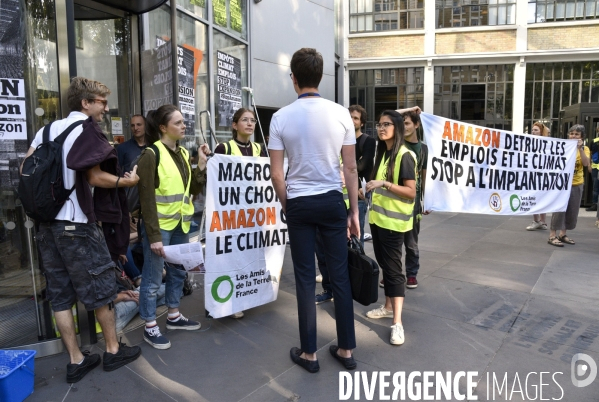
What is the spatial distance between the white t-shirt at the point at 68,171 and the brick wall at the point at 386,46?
20.3 m

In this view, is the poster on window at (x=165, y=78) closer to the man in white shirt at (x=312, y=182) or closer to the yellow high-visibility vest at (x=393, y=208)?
the man in white shirt at (x=312, y=182)

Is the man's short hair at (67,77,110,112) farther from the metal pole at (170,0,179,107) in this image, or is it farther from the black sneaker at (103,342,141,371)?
the metal pole at (170,0,179,107)

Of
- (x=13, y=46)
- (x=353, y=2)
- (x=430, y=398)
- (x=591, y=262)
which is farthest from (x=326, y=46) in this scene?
(x=430, y=398)

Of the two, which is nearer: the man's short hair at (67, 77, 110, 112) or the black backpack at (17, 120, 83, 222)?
the black backpack at (17, 120, 83, 222)

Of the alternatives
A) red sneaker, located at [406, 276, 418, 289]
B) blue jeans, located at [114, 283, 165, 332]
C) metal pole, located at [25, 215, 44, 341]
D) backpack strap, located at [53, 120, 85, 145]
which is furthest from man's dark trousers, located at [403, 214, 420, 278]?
metal pole, located at [25, 215, 44, 341]

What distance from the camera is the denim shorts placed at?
9.77ft

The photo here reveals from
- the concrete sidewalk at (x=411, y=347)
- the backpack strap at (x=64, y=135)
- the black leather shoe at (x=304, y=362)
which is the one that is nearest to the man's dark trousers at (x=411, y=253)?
the concrete sidewalk at (x=411, y=347)

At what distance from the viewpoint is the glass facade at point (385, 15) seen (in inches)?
835

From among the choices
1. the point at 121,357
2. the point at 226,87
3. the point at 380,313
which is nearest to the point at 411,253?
the point at 380,313

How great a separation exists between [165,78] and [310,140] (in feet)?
10.1

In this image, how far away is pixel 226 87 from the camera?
329 inches

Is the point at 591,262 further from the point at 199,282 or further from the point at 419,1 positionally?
the point at 419,1

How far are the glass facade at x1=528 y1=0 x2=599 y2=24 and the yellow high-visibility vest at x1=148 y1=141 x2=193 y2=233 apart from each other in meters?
20.7

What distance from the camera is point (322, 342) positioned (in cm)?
362
